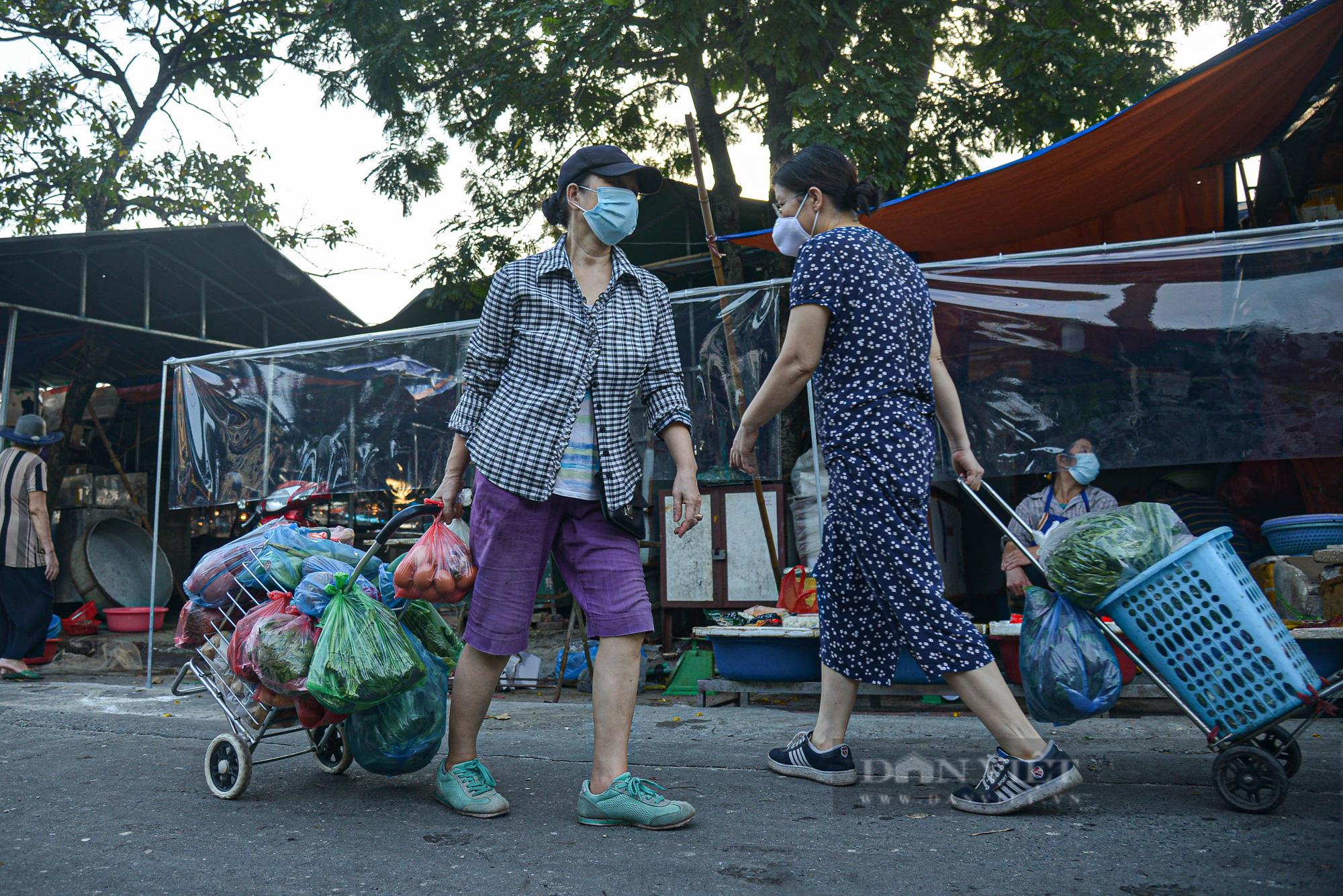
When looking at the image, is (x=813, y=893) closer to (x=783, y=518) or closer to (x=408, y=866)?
(x=408, y=866)

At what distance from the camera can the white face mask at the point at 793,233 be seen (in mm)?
3000

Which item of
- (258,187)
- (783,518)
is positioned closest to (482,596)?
(783,518)

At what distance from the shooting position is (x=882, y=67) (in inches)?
292

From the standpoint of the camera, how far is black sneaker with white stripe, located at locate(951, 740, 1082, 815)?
8.04 ft

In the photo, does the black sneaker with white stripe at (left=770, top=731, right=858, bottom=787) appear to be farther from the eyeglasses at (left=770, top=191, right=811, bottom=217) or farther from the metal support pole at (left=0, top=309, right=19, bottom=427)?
the metal support pole at (left=0, top=309, right=19, bottom=427)

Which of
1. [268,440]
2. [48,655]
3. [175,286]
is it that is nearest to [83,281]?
[175,286]

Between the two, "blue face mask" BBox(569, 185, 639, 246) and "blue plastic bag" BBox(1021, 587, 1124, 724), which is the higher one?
"blue face mask" BBox(569, 185, 639, 246)

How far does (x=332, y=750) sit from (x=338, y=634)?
87 cm

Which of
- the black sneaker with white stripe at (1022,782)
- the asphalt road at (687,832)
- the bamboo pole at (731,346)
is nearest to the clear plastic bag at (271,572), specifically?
the asphalt road at (687,832)

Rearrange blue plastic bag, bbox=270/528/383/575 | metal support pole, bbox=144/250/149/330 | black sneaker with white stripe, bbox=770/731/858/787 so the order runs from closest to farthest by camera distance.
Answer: black sneaker with white stripe, bbox=770/731/858/787, blue plastic bag, bbox=270/528/383/575, metal support pole, bbox=144/250/149/330

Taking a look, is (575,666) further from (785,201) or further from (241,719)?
(785,201)

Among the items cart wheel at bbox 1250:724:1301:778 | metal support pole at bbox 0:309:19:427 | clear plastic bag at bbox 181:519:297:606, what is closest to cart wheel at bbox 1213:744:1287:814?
cart wheel at bbox 1250:724:1301:778

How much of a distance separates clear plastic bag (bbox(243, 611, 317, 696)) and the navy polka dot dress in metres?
1.57

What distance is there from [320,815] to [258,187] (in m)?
13.3
